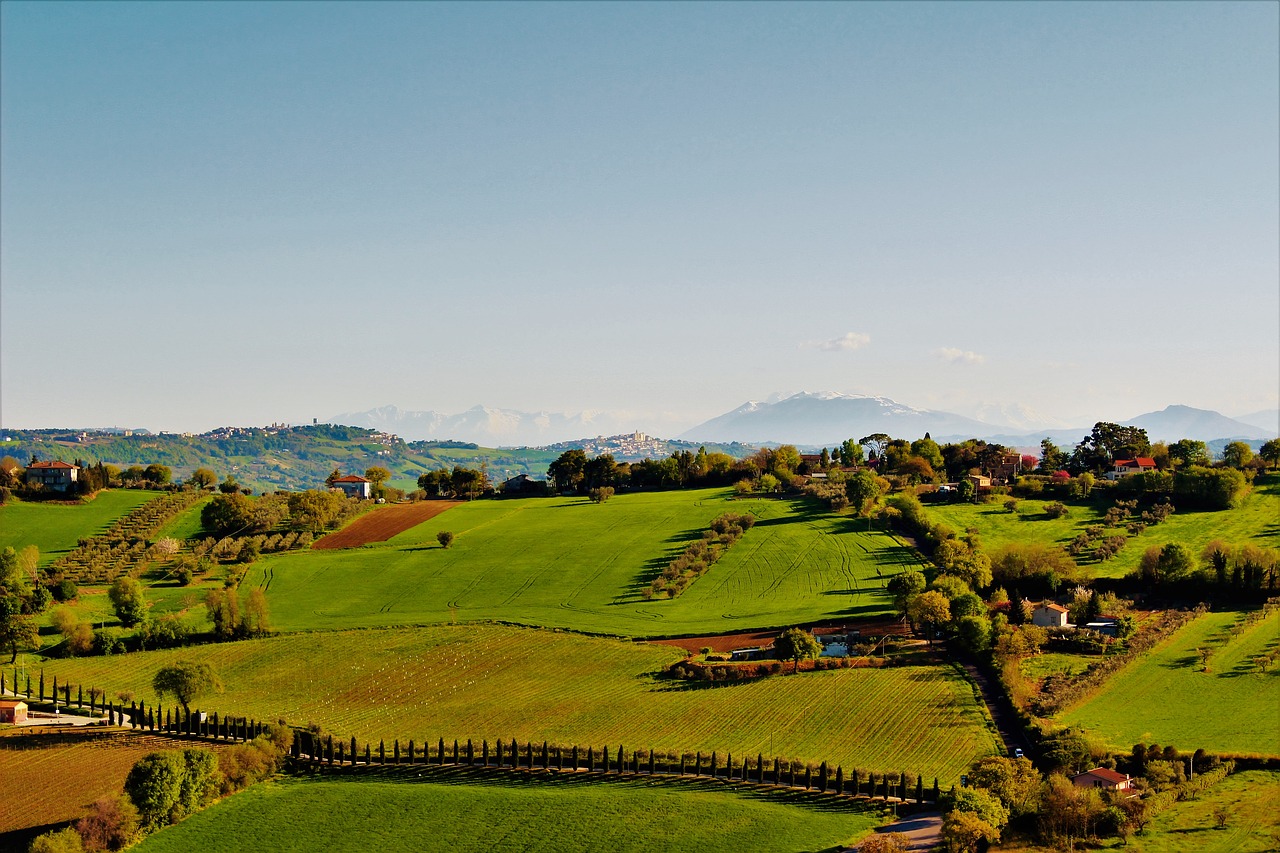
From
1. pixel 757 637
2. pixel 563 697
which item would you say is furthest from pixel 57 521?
pixel 757 637

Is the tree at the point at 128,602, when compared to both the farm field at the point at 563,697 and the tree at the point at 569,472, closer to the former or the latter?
the farm field at the point at 563,697

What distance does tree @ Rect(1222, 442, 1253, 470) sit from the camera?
512 feet

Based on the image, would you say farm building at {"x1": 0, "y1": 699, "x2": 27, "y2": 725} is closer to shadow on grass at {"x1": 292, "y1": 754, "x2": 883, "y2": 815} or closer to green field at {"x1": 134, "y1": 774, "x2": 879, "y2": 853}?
green field at {"x1": 134, "y1": 774, "x2": 879, "y2": 853}

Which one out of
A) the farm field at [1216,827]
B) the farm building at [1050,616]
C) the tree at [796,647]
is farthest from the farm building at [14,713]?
the farm building at [1050,616]

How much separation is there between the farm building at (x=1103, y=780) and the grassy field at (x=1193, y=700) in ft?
22.6

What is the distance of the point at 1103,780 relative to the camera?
56062 mm

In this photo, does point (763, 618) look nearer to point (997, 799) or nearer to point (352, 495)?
point (997, 799)

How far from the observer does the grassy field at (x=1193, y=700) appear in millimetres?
64812

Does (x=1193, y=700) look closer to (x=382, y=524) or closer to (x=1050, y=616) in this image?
(x=1050, y=616)

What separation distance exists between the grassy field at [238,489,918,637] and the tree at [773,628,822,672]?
11.4m

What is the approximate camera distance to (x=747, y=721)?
7075 cm

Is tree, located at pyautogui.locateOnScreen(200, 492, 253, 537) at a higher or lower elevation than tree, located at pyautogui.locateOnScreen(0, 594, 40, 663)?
higher

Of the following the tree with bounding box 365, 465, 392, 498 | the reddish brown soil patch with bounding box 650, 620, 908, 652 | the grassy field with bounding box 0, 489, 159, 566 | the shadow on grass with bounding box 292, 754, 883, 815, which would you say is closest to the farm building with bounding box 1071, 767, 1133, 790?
the shadow on grass with bounding box 292, 754, 883, 815

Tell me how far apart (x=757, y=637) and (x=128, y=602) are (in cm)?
6405
